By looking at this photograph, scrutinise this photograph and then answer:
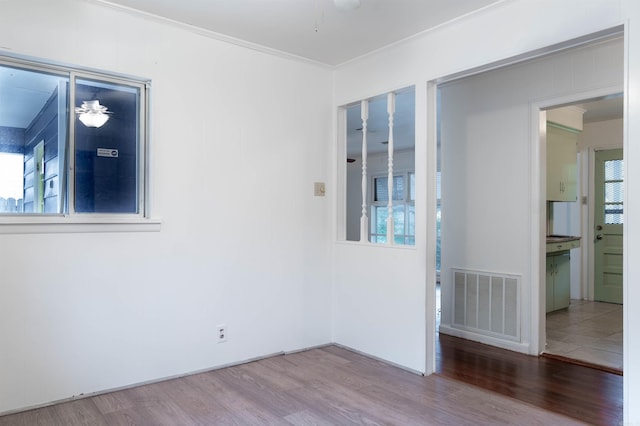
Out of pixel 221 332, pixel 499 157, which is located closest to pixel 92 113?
pixel 221 332

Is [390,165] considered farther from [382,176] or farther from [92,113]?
[382,176]

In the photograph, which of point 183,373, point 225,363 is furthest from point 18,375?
point 225,363

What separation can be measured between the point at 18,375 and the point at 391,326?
249 cm

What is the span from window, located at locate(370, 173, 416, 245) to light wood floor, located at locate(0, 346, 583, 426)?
492cm

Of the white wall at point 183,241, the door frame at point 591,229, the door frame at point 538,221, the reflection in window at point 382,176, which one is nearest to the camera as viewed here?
the white wall at point 183,241

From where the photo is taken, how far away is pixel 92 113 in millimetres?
2930

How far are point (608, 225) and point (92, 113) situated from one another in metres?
6.49

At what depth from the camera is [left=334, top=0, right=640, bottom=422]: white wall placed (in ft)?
7.36

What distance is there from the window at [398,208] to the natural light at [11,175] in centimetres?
598

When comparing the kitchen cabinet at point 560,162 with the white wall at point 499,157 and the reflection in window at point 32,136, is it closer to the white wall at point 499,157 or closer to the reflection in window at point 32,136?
the white wall at point 499,157

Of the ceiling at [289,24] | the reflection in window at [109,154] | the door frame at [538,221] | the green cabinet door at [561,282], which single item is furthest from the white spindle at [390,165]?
the green cabinet door at [561,282]

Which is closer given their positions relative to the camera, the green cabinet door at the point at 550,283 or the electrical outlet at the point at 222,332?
the electrical outlet at the point at 222,332

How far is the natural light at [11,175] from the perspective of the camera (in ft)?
8.72

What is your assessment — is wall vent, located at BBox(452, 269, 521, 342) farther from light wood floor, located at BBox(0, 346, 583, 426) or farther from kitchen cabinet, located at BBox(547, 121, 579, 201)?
kitchen cabinet, located at BBox(547, 121, 579, 201)
